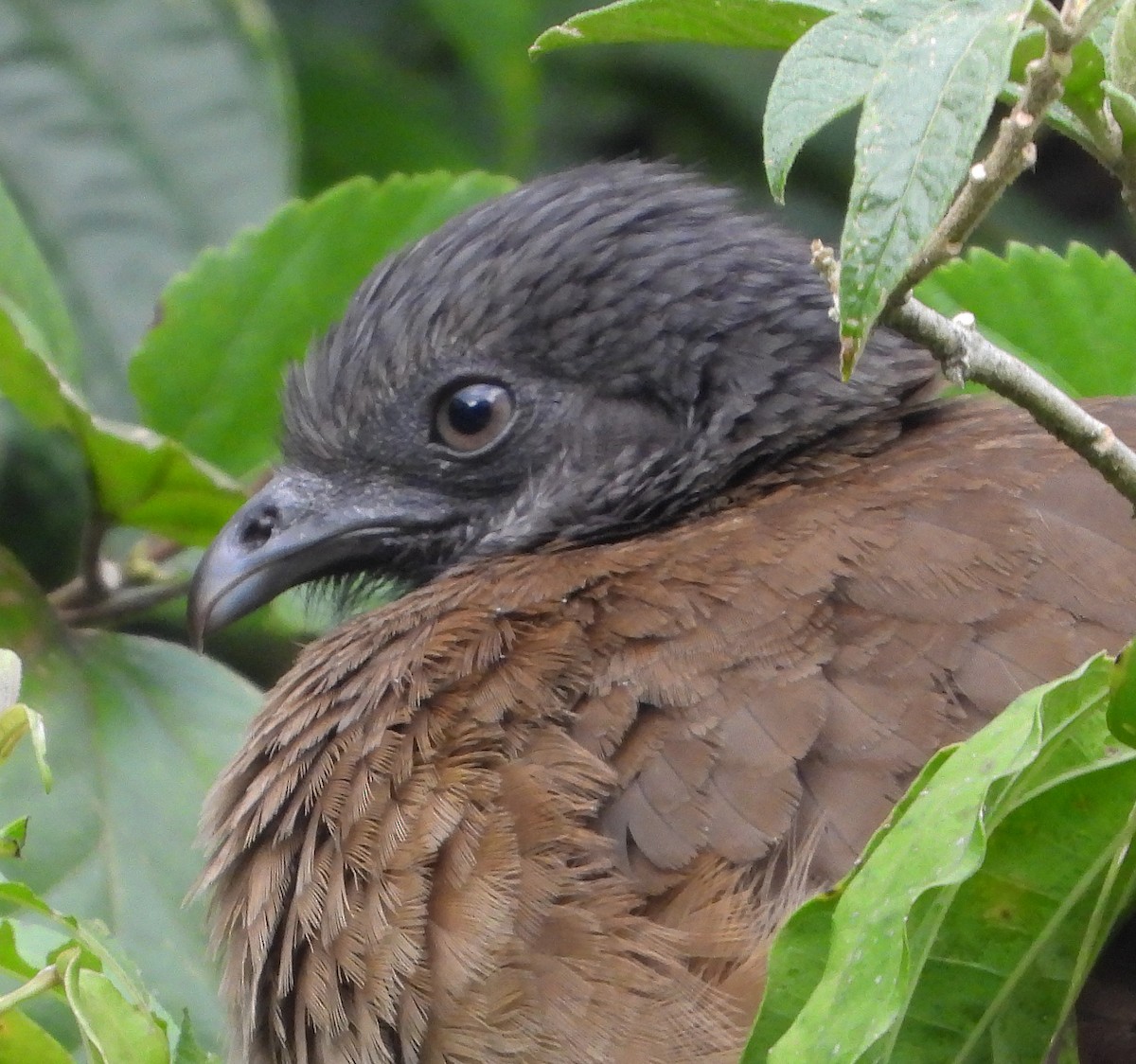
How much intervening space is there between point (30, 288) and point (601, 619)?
0.96 m

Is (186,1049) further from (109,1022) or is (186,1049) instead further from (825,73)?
(825,73)

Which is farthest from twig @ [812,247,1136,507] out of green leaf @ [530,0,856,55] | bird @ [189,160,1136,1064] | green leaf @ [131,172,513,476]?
green leaf @ [131,172,513,476]

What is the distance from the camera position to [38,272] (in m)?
2.40

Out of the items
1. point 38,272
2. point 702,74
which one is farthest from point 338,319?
point 702,74

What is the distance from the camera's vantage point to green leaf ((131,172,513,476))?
2.46 meters

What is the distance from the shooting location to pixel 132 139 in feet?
10.6

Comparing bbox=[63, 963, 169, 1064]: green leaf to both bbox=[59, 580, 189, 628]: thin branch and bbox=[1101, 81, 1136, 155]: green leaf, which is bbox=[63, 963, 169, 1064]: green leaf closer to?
bbox=[1101, 81, 1136, 155]: green leaf

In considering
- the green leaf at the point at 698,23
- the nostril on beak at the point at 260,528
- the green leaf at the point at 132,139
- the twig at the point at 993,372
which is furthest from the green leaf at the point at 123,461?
the twig at the point at 993,372

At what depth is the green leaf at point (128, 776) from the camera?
205cm

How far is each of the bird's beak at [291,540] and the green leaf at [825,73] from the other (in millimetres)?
1232

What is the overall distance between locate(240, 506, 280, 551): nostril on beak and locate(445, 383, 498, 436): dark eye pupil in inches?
10.1

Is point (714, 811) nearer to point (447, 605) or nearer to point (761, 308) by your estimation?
point (447, 605)

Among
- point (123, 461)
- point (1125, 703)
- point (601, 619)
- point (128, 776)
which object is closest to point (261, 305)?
point (123, 461)

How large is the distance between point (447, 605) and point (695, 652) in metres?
0.39
